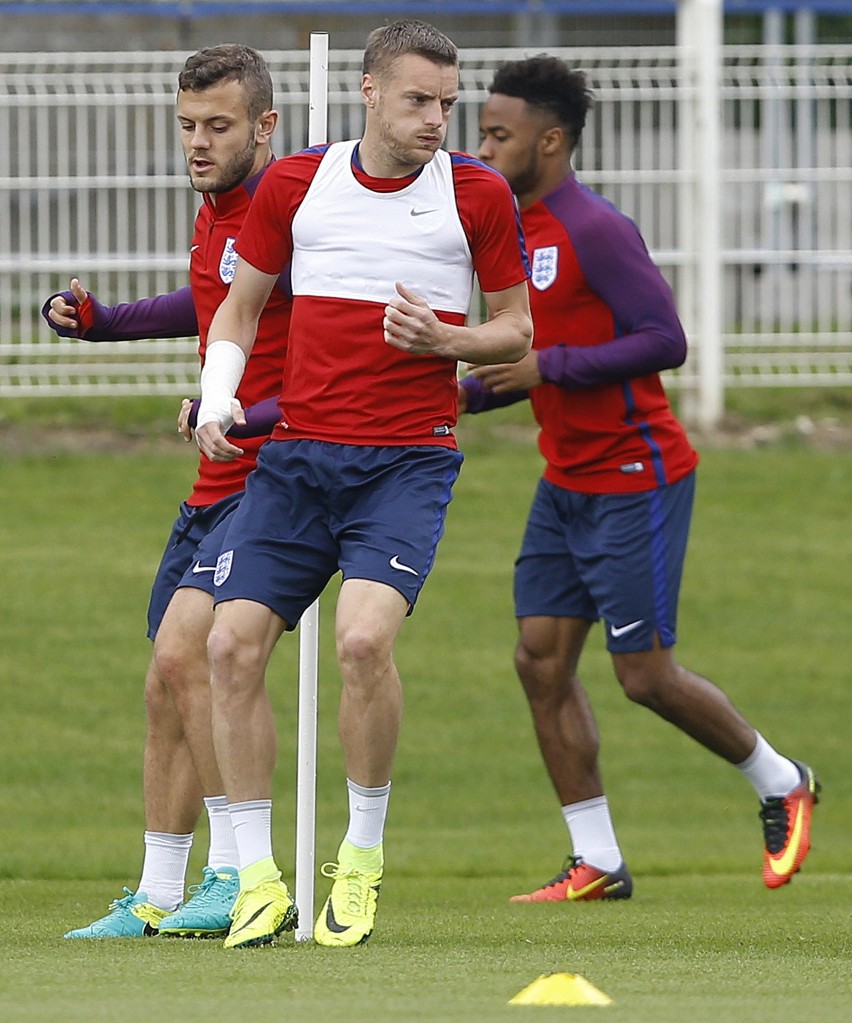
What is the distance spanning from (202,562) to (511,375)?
1412mm

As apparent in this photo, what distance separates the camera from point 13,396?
14445mm

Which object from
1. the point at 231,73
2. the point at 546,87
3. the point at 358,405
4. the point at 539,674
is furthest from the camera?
the point at 539,674

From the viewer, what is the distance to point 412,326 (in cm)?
500

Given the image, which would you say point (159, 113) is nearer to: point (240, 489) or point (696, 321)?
point (696, 321)

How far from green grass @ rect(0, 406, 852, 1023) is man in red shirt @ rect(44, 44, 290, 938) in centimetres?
36

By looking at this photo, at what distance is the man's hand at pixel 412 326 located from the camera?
5.00 meters

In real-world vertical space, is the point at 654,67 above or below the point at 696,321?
above

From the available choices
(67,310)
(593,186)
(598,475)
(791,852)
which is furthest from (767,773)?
(593,186)

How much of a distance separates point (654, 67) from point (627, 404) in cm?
823

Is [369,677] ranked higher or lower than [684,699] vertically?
higher

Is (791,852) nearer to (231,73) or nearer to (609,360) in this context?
(609,360)

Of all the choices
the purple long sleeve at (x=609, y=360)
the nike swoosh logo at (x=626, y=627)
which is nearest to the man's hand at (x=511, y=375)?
the purple long sleeve at (x=609, y=360)

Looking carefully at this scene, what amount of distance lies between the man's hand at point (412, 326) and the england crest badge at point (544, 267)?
6.69 ft

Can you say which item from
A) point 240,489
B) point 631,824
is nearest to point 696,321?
point 631,824
